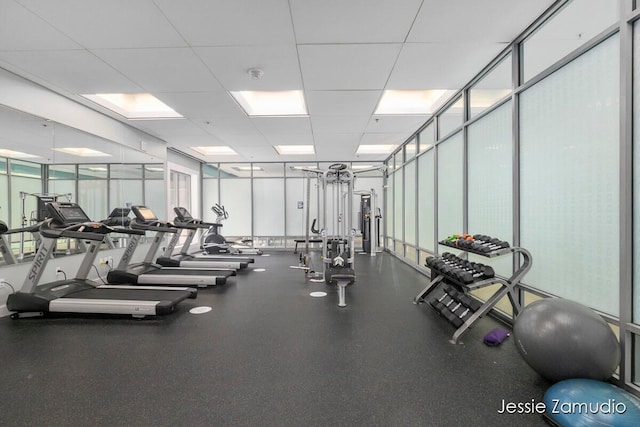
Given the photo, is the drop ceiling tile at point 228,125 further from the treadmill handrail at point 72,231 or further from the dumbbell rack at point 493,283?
the dumbbell rack at point 493,283

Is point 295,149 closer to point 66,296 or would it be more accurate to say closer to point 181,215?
point 181,215

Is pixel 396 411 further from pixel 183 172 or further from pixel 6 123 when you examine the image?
pixel 183 172

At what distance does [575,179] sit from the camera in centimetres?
214

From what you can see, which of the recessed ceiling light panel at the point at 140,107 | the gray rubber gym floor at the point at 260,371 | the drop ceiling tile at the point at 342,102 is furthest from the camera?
the recessed ceiling light panel at the point at 140,107

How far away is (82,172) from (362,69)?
450cm

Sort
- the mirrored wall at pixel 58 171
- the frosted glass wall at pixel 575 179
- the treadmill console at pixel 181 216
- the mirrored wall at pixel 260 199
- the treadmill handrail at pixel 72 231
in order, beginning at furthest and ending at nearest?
the mirrored wall at pixel 260 199, the treadmill console at pixel 181 216, the mirrored wall at pixel 58 171, the treadmill handrail at pixel 72 231, the frosted glass wall at pixel 575 179

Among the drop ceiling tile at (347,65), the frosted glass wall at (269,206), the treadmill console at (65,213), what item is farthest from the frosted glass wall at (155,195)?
the drop ceiling tile at (347,65)

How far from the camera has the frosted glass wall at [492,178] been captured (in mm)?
2951

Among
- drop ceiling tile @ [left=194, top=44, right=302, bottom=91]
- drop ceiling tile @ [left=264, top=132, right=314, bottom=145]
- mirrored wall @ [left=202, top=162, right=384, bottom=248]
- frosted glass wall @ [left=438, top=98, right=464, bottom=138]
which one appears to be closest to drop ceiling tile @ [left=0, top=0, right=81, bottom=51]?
drop ceiling tile @ [left=194, top=44, right=302, bottom=91]

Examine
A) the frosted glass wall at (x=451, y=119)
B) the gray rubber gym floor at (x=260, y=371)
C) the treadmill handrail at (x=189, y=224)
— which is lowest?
the gray rubber gym floor at (x=260, y=371)

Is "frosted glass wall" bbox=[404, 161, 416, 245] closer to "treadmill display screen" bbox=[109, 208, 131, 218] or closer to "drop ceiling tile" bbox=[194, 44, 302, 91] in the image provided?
"drop ceiling tile" bbox=[194, 44, 302, 91]

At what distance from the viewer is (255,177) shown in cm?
891

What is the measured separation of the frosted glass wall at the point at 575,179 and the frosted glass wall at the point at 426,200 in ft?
7.43

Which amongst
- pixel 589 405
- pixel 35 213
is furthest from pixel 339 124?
pixel 589 405
